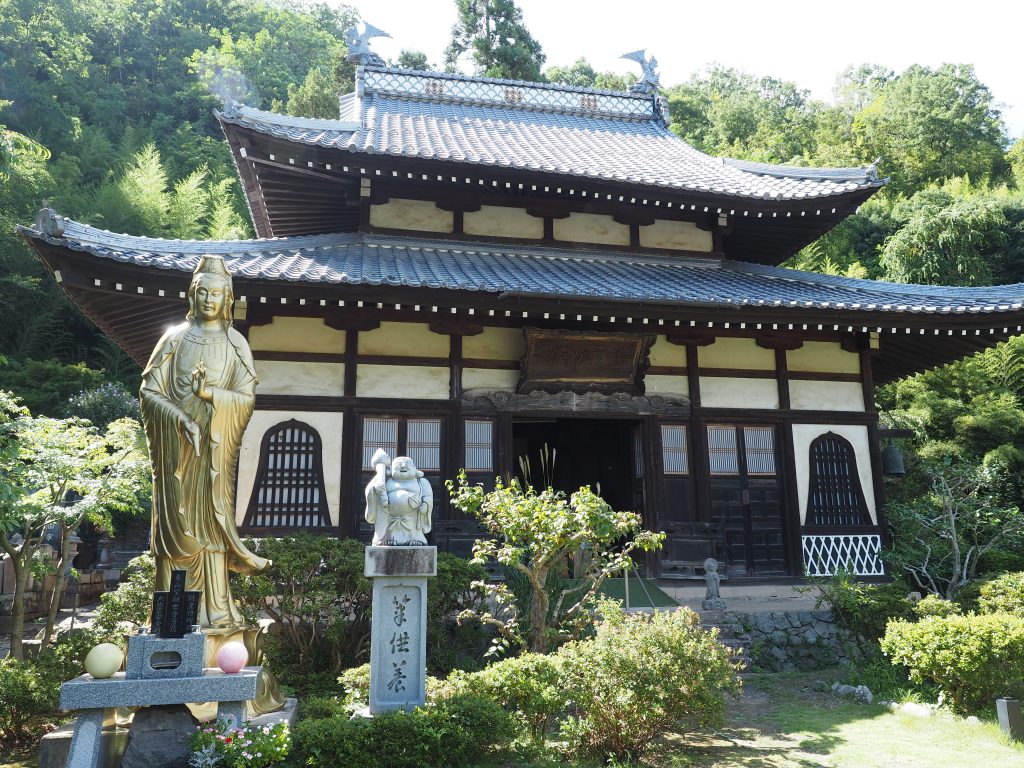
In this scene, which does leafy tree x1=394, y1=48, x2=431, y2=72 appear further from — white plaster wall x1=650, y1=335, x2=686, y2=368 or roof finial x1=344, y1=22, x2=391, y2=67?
white plaster wall x1=650, y1=335, x2=686, y2=368

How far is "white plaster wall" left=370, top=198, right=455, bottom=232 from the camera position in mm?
12055

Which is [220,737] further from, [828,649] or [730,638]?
[828,649]

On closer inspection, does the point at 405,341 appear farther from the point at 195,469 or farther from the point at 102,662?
the point at 102,662

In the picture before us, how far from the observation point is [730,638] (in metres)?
9.34

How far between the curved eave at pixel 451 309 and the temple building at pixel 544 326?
4 centimetres

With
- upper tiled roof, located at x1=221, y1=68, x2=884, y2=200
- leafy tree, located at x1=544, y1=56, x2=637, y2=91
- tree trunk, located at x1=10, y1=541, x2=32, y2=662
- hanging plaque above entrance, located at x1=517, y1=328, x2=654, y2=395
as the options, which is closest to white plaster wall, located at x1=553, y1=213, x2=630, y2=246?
upper tiled roof, located at x1=221, y1=68, x2=884, y2=200

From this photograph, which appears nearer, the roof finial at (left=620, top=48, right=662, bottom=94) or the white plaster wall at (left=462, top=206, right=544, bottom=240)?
the white plaster wall at (left=462, top=206, right=544, bottom=240)

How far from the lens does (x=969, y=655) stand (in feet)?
21.8

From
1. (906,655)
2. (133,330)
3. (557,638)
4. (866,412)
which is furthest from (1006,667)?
(133,330)

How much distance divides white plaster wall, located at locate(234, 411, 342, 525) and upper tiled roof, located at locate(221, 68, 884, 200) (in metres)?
4.07

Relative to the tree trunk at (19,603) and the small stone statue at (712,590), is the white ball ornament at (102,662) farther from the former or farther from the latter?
the small stone statue at (712,590)

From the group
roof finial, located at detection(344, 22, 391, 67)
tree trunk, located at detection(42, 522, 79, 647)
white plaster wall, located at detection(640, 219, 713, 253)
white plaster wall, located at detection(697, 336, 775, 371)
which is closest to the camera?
tree trunk, located at detection(42, 522, 79, 647)

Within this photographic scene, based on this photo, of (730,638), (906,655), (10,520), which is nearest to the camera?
(10,520)

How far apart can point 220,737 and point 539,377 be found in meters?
6.89
